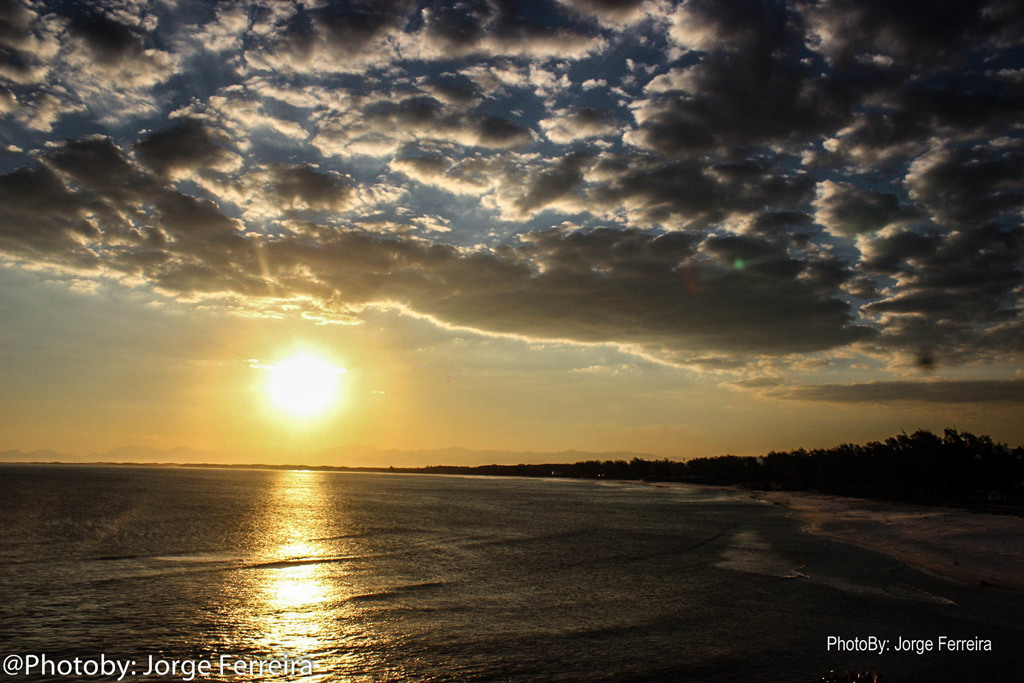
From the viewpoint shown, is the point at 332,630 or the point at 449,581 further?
the point at 449,581

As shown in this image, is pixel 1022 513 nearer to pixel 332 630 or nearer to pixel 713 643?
pixel 713 643

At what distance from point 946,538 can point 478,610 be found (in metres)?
35.8

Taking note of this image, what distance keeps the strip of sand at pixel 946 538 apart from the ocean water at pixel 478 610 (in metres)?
2.29

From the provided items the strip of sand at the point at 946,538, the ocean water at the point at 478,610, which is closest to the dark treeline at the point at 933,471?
the strip of sand at the point at 946,538

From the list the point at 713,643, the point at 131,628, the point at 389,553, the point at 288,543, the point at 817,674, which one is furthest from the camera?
the point at 288,543

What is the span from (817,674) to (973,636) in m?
6.88

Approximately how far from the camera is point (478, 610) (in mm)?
21469

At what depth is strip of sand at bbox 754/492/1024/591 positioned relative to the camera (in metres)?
28.1

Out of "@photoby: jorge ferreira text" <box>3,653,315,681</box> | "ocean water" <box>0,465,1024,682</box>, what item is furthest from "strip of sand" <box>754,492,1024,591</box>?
"@photoby: jorge ferreira text" <box>3,653,315,681</box>

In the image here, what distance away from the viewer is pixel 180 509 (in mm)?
65312

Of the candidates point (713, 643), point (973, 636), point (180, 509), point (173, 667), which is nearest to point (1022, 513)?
point (973, 636)

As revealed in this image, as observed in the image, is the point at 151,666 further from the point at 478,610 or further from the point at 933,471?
the point at 933,471

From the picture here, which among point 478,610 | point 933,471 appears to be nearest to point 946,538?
point 478,610

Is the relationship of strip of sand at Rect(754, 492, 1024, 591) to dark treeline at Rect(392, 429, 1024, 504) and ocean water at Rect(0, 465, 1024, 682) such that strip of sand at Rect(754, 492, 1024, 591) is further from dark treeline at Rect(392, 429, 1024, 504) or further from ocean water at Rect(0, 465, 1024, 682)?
dark treeline at Rect(392, 429, 1024, 504)
